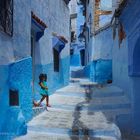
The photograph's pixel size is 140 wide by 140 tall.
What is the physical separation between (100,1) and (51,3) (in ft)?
33.3

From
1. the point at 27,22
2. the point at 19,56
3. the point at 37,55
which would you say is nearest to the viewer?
the point at 19,56

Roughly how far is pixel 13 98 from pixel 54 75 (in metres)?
7.00

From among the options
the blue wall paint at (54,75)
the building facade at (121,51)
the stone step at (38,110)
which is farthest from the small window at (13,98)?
the building facade at (121,51)

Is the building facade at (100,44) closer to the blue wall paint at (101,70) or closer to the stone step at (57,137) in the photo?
the blue wall paint at (101,70)

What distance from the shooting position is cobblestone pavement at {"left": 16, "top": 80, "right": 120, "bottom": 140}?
25.5 ft

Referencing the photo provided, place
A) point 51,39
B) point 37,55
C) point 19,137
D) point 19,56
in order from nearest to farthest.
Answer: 1. point 19,137
2. point 19,56
3. point 37,55
4. point 51,39

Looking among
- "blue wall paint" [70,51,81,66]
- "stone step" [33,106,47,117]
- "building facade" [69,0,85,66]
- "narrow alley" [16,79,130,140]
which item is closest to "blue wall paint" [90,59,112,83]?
"narrow alley" [16,79,130,140]

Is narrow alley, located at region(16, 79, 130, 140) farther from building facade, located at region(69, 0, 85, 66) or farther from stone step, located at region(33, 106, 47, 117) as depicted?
building facade, located at region(69, 0, 85, 66)

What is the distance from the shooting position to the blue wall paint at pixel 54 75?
10744 millimetres

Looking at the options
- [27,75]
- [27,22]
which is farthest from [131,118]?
[27,22]

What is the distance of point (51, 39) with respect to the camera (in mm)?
13367

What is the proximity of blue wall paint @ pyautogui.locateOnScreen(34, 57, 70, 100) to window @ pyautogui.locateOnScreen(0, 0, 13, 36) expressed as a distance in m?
3.33

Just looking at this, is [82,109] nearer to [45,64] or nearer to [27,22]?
[45,64]

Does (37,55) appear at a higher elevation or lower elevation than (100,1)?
lower
